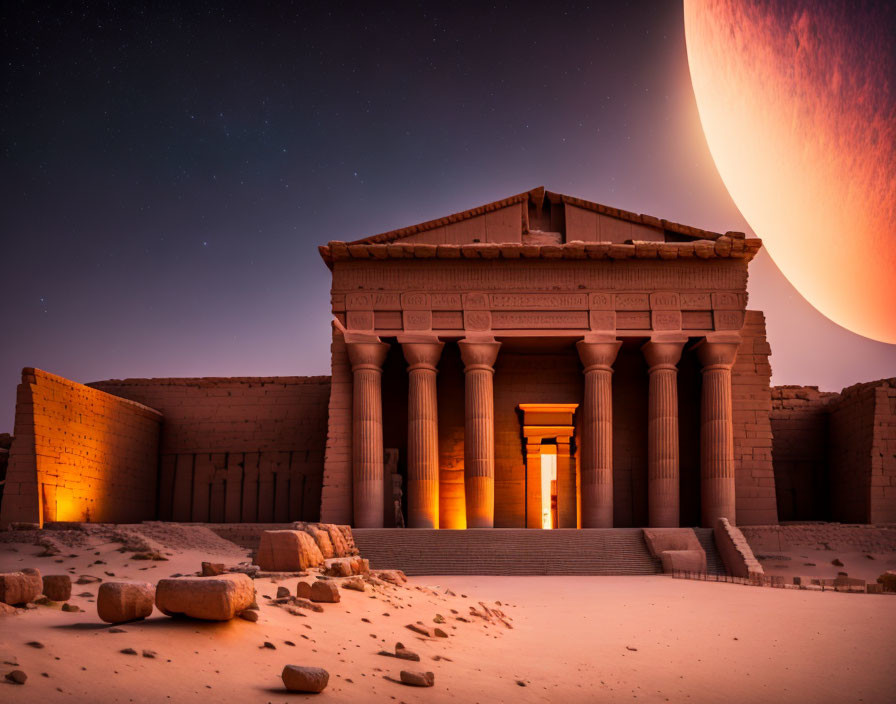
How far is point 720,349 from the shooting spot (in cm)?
2381

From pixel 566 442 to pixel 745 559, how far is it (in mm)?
10114

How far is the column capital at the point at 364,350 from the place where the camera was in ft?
78.2

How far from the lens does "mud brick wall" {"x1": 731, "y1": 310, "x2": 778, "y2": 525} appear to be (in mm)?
Result: 24203

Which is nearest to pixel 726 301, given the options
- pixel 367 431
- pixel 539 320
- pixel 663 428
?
pixel 663 428

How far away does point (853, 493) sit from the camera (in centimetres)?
2489

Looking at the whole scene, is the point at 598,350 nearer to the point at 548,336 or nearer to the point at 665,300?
the point at 548,336

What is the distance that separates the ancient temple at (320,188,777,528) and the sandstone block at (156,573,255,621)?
16618 millimetres

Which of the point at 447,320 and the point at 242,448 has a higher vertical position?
the point at 447,320

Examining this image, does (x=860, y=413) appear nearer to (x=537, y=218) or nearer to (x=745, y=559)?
(x=745, y=559)

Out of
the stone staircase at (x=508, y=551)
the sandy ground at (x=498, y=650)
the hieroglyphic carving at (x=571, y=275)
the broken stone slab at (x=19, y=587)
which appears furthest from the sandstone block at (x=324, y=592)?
the hieroglyphic carving at (x=571, y=275)

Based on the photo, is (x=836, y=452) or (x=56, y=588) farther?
(x=836, y=452)

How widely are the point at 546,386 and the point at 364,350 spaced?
5.96m

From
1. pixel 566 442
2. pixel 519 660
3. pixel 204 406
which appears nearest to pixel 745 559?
pixel 566 442

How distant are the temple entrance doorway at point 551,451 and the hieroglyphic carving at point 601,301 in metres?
3.81
